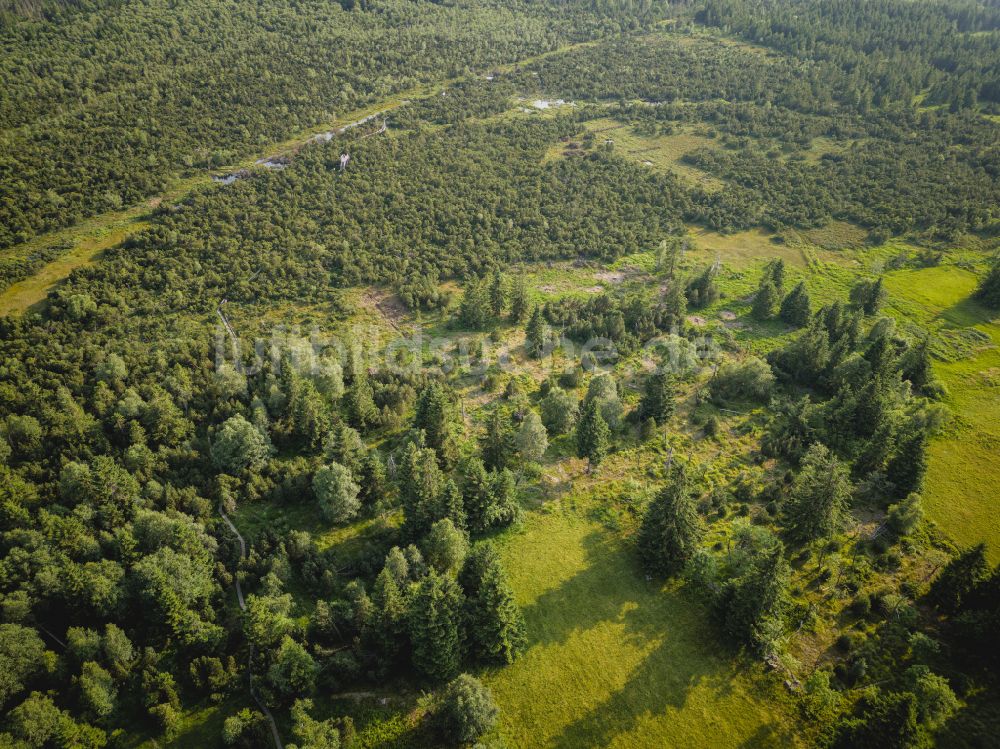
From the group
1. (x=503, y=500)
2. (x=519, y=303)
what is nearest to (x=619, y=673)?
→ (x=503, y=500)

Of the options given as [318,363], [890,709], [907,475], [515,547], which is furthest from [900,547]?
[318,363]

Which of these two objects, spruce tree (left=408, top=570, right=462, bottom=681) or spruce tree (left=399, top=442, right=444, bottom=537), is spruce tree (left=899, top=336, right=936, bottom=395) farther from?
spruce tree (left=408, top=570, right=462, bottom=681)

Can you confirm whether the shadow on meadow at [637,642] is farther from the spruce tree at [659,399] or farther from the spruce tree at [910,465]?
the spruce tree at [910,465]

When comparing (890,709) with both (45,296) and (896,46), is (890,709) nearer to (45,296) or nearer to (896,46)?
(45,296)

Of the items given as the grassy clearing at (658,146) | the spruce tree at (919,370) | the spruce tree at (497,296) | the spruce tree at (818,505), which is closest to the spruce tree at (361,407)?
the spruce tree at (497,296)

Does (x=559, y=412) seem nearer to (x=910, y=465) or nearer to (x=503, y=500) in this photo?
(x=503, y=500)

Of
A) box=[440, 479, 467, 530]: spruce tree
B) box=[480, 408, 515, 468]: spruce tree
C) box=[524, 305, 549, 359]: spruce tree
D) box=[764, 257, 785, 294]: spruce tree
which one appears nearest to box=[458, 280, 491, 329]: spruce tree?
box=[524, 305, 549, 359]: spruce tree

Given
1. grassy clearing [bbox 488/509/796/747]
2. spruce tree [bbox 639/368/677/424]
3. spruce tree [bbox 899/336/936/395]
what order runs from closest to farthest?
grassy clearing [bbox 488/509/796/747] < spruce tree [bbox 639/368/677/424] < spruce tree [bbox 899/336/936/395]
